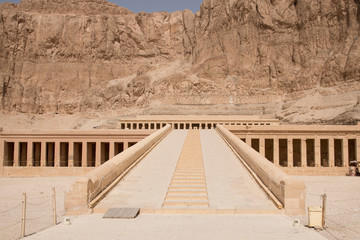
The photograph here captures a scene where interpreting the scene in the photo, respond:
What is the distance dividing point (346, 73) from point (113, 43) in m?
63.4

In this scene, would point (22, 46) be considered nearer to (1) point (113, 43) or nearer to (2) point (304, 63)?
(1) point (113, 43)

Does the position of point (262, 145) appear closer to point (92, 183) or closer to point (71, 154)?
point (71, 154)

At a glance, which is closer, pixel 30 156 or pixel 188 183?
pixel 188 183

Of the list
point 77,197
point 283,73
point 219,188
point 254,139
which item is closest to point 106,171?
point 77,197

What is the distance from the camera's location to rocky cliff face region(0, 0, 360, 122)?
69438 millimetres

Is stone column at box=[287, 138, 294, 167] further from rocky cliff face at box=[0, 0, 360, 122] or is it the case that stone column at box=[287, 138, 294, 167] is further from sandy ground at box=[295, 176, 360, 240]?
rocky cliff face at box=[0, 0, 360, 122]

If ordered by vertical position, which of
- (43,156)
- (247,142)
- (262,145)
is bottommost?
(43,156)

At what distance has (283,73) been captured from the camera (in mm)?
76375

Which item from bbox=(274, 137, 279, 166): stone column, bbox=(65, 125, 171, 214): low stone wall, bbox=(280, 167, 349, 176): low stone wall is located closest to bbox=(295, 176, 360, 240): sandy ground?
bbox=(280, 167, 349, 176): low stone wall

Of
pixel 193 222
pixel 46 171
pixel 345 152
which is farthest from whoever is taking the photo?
pixel 345 152

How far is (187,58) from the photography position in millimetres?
96312

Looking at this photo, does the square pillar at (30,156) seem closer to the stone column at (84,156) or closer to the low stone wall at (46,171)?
the low stone wall at (46,171)

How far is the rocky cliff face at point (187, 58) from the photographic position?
→ 6944cm

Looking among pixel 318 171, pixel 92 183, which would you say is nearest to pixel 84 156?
pixel 318 171
